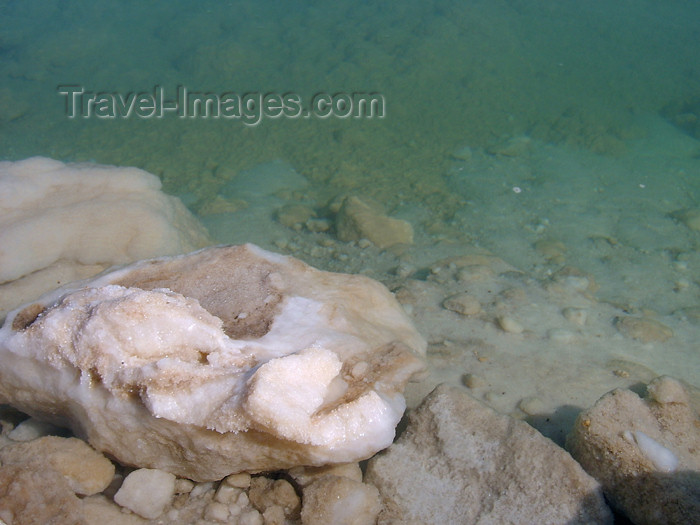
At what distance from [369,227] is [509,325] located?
2.50m

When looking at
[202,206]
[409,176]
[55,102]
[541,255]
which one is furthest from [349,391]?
[55,102]

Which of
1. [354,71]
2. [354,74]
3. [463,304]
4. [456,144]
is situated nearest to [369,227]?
[463,304]

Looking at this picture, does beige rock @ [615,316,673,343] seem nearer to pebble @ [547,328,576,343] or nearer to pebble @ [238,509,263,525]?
pebble @ [547,328,576,343]

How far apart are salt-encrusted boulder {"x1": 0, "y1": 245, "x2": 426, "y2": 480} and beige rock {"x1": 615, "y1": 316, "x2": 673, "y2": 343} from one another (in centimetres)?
242

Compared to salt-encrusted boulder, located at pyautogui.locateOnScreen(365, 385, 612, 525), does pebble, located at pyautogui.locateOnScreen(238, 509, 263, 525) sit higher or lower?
lower

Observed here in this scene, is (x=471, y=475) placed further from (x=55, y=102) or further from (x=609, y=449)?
(x=55, y=102)

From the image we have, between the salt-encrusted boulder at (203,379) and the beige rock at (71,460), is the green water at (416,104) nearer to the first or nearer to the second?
the salt-encrusted boulder at (203,379)

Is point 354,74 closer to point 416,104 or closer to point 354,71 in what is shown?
point 354,71

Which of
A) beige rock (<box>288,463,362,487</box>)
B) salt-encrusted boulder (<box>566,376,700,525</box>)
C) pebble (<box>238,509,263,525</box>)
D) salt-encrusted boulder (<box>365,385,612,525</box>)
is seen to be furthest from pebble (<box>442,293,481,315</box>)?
pebble (<box>238,509,263,525</box>)

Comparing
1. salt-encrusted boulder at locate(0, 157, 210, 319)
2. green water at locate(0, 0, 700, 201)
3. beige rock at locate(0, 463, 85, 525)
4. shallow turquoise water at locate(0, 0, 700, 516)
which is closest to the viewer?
beige rock at locate(0, 463, 85, 525)

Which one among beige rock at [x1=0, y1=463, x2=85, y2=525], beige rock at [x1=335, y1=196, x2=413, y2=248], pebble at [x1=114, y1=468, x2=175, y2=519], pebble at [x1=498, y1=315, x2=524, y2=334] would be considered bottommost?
beige rock at [x1=335, y1=196, x2=413, y2=248]

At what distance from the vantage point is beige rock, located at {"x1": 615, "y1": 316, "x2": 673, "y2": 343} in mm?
3754

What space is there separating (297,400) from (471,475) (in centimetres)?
103

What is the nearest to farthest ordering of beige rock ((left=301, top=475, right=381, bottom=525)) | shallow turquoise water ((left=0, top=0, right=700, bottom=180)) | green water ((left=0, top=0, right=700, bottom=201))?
beige rock ((left=301, top=475, right=381, bottom=525)) < green water ((left=0, top=0, right=700, bottom=201)) < shallow turquoise water ((left=0, top=0, right=700, bottom=180))
